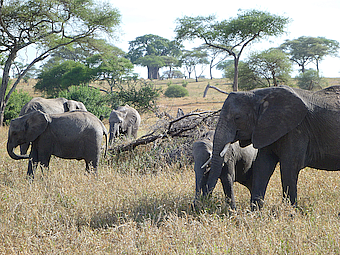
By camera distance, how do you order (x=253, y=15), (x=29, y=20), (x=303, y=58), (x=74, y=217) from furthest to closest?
1. (x=303, y=58)
2. (x=253, y=15)
3. (x=29, y=20)
4. (x=74, y=217)

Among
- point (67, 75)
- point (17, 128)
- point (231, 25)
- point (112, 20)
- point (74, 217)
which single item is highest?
point (231, 25)

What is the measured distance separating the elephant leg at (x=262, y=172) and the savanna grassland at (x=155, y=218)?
19cm

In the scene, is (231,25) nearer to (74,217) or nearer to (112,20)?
(112,20)

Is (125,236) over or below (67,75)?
below

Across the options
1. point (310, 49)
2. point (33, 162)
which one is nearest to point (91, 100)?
point (33, 162)

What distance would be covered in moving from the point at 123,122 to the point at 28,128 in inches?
223

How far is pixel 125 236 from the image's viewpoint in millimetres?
3539

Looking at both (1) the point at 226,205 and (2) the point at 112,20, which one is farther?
(2) the point at 112,20

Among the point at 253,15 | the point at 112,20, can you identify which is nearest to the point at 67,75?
the point at 112,20

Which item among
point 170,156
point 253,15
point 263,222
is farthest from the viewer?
point 253,15

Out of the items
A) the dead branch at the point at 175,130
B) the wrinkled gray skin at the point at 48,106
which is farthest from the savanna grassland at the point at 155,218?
the wrinkled gray skin at the point at 48,106

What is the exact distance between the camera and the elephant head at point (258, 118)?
12.9ft

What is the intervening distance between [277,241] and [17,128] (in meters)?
5.01

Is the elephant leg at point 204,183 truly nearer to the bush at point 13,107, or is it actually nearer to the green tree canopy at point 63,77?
the bush at point 13,107
